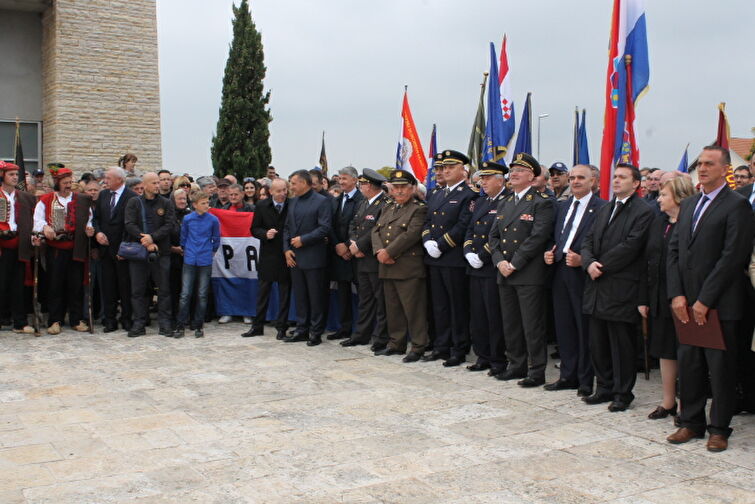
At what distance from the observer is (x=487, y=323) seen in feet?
23.9

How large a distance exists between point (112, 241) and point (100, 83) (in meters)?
10.1

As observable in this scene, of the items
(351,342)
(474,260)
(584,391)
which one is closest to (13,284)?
(351,342)

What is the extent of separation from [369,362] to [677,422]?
10.9 feet

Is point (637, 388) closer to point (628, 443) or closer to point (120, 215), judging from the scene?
point (628, 443)

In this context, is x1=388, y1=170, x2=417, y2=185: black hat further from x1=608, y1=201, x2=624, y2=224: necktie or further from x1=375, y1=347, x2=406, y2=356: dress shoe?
x1=608, y1=201, x2=624, y2=224: necktie

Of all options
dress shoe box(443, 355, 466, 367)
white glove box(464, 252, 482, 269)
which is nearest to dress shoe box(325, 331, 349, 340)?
dress shoe box(443, 355, 466, 367)

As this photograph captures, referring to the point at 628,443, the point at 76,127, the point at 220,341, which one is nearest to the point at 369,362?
the point at 220,341

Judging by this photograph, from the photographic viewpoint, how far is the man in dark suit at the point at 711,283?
4.76 metres

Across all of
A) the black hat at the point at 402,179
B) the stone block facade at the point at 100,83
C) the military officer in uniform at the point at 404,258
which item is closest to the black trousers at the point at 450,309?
the military officer in uniform at the point at 404,258

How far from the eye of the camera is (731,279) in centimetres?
Answer: 475

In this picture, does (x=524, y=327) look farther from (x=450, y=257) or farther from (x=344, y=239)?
(x=344, y=239)

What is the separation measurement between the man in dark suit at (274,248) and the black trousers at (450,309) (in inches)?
86.7

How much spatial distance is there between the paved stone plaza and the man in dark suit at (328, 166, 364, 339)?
1653 mm

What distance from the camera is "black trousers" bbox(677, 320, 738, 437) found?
4.81m
